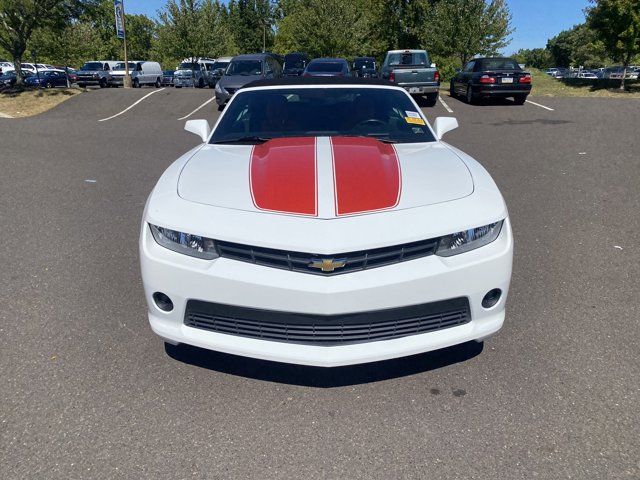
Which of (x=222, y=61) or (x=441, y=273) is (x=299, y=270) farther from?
(x=222, y=61)

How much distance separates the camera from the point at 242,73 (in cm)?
1705

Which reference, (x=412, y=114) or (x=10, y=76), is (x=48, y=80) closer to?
(x=10, y=76)

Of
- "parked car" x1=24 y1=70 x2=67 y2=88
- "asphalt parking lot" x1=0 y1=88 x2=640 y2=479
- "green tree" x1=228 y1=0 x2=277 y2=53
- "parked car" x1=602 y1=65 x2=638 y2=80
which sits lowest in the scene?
"asphalt parking lot" x1=0 y1=88 x2=640 y2=479

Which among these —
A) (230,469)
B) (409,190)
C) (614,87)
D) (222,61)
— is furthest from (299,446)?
(222,61)

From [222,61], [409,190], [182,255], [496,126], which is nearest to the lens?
[182,255]

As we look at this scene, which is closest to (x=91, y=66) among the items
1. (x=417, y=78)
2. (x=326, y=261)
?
(x=417, y=78)

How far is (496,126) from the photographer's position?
12.9 meters

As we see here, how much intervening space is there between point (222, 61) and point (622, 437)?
28.7m

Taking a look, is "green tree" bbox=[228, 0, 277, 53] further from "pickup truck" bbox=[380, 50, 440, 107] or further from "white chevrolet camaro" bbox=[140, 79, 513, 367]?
"white chevrolet camaro" bbox=[140, 79, 513, 367]

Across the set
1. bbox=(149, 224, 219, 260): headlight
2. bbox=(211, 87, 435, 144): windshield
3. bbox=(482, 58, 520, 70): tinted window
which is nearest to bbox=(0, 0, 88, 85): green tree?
bbox=(482, 58, 520, 70): tinted window

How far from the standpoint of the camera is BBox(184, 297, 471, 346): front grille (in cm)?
240

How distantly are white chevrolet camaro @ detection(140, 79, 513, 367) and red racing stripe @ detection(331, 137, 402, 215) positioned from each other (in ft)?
0.03

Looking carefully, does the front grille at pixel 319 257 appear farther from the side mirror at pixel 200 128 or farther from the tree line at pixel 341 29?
the tree line at pixel 341 29

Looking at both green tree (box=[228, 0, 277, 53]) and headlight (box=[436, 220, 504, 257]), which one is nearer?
headlight (box=[436, 220, 504, 257])
